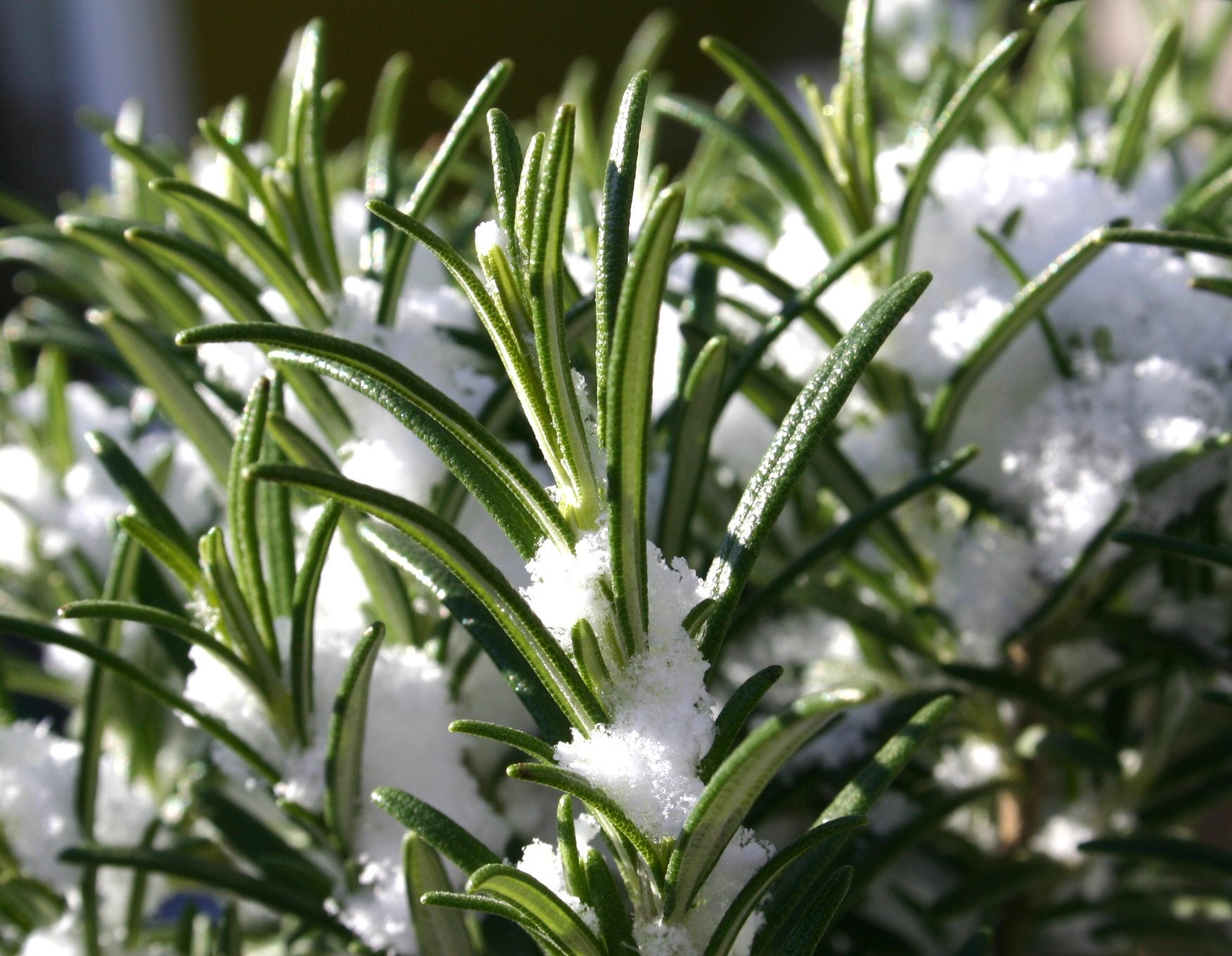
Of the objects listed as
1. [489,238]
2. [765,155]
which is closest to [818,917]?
[489,238]

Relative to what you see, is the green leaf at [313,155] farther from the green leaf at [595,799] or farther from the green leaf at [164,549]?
the green leaf at [595,799]

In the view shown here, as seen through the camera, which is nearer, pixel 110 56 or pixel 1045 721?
pixel 1045 721

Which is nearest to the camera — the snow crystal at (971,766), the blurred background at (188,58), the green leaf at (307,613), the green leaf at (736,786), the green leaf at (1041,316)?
the green leaf at (736,786)

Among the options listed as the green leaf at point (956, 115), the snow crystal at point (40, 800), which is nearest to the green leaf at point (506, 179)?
the green leaf at point (956, 115)

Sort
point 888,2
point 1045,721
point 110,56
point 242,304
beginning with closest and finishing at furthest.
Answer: point 242,304, point 1045,721, point 888,2, point 110,56

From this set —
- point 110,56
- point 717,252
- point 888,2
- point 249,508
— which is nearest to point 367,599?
point 249,508

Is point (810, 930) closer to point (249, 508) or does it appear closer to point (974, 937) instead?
point (974, 937)
